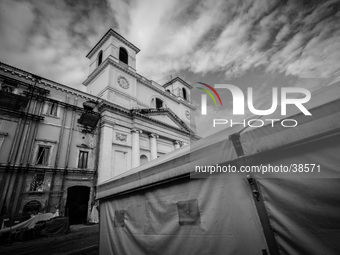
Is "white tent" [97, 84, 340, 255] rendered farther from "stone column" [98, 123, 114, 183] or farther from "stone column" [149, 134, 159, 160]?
"stone column" [149, 134, 159, 160]

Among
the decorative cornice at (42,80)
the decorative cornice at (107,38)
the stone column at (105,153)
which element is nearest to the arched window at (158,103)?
the decorative cornice at (107,38)

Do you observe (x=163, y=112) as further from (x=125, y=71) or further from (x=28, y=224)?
(x=28, y=224)

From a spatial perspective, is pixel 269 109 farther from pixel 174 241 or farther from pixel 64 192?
pixel 64 192

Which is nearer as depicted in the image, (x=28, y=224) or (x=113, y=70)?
(x=28, y=224)

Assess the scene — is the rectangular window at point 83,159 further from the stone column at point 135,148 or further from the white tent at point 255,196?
the white tent at point 255,196

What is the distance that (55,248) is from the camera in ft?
20.7

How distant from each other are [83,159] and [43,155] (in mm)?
2780

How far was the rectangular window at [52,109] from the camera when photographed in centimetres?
1346

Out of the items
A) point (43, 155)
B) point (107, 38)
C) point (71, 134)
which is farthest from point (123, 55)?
point (43, 155)

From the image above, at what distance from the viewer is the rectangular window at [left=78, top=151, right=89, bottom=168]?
1388 cm

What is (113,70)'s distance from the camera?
18.9 metres

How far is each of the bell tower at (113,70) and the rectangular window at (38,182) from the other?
888 centimetres

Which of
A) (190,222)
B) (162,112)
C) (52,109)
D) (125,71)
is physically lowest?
(190,222)

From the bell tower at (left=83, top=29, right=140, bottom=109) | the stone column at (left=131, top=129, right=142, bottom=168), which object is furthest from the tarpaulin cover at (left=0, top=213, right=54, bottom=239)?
the bell tower at (left=83, top=29, right=140, bottom=109)
